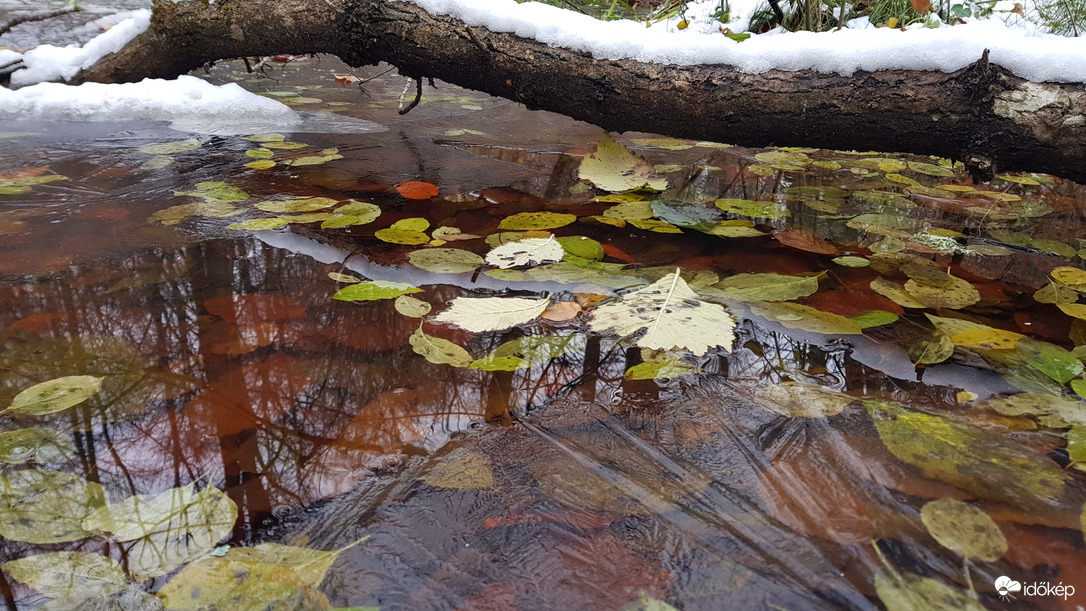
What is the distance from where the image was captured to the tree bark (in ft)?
5.08

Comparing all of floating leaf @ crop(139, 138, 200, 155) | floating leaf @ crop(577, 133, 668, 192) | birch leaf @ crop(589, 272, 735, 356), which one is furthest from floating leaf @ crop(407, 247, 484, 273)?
floating leaf @ crop(139, 138, 200, 155)

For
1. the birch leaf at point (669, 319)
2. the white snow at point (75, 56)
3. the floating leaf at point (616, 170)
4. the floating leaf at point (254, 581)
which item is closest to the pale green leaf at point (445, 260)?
the birch leaf at point (669, 319)

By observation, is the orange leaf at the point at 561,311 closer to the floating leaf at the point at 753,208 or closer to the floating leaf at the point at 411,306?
the floating leaf at the point at 411,306

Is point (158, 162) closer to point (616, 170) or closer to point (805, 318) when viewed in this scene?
point (616, 170)

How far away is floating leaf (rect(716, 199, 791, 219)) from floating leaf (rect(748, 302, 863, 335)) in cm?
65

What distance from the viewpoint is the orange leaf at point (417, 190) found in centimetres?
210

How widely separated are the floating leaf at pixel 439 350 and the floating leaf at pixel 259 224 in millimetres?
758

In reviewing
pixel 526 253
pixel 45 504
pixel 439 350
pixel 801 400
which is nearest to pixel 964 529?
pixel 801 400

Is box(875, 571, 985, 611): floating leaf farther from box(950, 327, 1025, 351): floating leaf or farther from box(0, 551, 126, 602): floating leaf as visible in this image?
box(0, 551, 126, 602): floating leaf

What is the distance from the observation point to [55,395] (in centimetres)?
107

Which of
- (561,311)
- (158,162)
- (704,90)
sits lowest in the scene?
(561,311)

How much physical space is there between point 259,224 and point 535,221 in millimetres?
764

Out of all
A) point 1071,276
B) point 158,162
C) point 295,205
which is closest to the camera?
point 1071,276

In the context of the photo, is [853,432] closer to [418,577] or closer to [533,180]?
[418,577]
